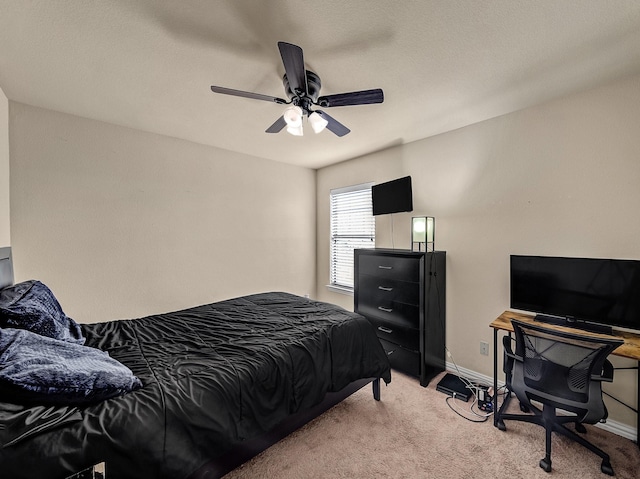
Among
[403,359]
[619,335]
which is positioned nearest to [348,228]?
[403,359]

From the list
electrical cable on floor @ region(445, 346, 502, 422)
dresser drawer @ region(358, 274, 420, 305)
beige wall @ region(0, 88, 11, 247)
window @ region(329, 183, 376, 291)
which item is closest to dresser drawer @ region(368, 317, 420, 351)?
dresser drawer @ region(358, 274, 420, 305)

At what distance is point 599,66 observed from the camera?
1849mm

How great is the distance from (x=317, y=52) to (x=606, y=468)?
10.2 feet

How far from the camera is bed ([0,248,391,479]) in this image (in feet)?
3.41

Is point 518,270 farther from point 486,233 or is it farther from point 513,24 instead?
point 513,24

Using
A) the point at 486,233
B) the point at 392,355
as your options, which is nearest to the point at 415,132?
the point at 486,233

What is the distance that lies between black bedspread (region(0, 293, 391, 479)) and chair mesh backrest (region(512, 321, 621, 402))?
1031 mm

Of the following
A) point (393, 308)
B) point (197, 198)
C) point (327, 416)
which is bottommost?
point (327, 416)

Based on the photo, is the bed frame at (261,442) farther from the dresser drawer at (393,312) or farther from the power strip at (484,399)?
the power strip at (484,399)

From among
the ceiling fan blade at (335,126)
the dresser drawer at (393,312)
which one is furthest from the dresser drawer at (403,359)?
the ceiling fan blade at (335,126)

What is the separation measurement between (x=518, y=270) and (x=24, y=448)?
10.2 feet

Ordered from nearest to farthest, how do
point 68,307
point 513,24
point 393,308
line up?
1. point 513,24
2. point 68,307
3. point 393,308

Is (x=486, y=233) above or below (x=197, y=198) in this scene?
below

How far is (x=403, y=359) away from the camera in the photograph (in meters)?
2.85
